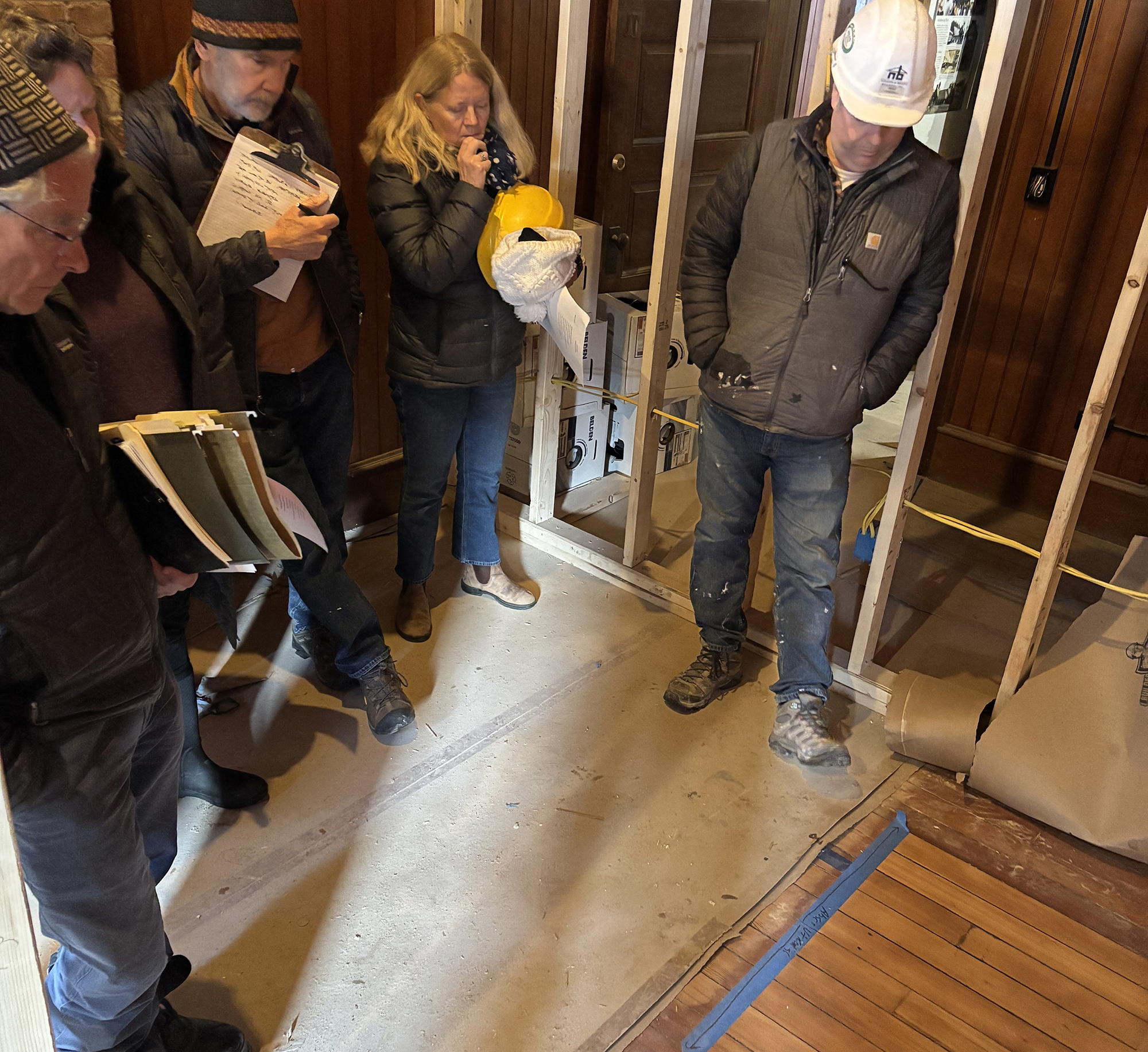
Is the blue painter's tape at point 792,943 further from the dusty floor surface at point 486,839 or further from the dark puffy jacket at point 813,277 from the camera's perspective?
the dark puffy jacket at point 813,277

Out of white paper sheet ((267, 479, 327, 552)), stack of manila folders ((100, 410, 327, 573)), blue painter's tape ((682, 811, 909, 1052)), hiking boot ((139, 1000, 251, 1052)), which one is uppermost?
stack of manila folders ((100, 410, 327, 573))

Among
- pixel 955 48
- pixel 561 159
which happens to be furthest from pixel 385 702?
pixel 955 48

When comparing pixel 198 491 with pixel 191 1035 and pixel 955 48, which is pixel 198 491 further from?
pixel 955 48

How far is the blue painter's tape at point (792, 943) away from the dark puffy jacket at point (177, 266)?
1.42 m

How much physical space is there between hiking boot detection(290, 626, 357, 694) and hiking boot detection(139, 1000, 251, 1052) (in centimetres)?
103

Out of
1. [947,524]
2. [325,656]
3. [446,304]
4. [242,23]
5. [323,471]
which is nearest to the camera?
[242,23]

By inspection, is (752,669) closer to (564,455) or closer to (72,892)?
(564,455)

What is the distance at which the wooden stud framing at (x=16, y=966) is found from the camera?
3.40 ft

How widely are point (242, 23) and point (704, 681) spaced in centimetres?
188

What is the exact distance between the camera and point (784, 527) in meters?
2.47

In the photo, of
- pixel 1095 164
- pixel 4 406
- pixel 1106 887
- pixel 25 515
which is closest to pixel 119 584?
pixel 25 515

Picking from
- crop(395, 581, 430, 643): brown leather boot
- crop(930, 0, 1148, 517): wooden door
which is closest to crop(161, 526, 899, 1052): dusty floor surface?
crop(395, 581, 430, 643): brown leather boot

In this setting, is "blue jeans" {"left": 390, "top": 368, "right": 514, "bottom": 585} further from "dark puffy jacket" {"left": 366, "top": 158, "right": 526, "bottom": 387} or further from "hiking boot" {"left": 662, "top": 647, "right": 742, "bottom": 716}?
"hiking boot" {"left": 662, "top": 647, "right": 742, "bottom": 716}

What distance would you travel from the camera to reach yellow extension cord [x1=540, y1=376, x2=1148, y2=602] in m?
2.38
